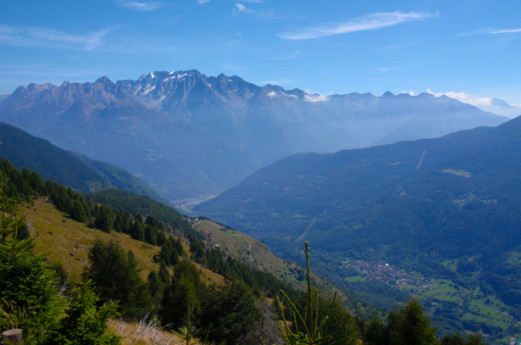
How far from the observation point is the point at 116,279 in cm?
3186

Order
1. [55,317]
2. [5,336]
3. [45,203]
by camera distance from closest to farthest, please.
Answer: [5,336] → [55,317] → [45,203]

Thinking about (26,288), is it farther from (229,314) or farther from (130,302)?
(130,302)

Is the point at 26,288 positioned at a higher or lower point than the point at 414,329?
higher

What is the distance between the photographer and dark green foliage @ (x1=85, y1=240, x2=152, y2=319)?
30875 millimetres

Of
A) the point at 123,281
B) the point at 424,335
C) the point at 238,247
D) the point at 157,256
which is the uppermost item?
the point at 123,281

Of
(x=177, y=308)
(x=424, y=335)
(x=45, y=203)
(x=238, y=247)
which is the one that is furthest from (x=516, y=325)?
(x=45, y=203)

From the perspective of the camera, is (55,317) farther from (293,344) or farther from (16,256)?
(293,344)

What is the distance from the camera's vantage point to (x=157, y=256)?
7362cm

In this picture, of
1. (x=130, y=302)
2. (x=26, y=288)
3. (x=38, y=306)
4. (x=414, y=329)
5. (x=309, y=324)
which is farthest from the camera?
(x=414, y=329)

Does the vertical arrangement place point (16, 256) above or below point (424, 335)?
above

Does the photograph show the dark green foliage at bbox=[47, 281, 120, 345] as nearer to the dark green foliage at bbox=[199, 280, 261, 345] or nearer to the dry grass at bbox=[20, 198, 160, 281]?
the dark green foliage at bbox=[199, 280, 261, 345]

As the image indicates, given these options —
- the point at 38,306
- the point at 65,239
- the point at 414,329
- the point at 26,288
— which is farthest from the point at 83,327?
the point at 65,239

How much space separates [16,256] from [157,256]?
67.0 m

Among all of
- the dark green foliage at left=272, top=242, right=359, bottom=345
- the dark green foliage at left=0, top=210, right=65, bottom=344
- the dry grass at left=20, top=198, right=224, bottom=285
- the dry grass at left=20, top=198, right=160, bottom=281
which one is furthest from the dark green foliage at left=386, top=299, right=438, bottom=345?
the dry grass at left=20, top=198, right=160, bottom=281
